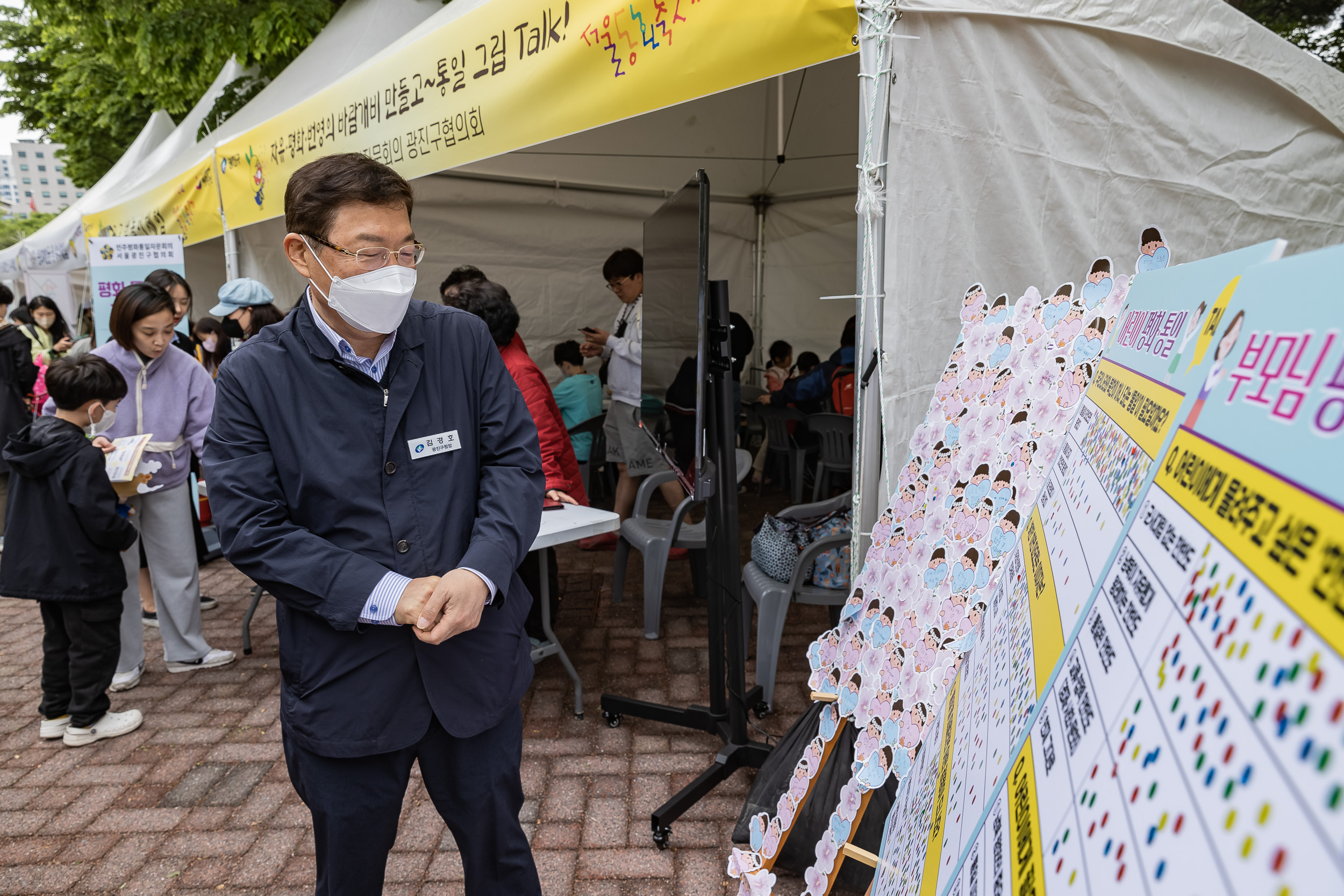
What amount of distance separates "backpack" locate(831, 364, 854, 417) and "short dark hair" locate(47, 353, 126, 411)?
4.22 m

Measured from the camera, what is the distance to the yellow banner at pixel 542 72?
79.0 inches

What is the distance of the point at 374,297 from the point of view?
1.46 metres

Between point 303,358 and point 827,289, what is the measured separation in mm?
6398

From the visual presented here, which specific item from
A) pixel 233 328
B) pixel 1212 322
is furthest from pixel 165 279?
pixel 1212 322

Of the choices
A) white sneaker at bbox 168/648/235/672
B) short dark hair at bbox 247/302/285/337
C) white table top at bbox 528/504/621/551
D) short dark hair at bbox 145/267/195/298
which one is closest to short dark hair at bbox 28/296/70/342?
short dark hair at bbox 247/302/285/337

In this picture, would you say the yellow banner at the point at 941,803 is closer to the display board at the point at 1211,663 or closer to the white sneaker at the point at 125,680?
the display board at the point at 1211,663

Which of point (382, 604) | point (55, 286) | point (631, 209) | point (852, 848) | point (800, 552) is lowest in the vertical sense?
point (852, 848)

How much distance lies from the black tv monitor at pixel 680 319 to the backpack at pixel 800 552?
19.3 inches

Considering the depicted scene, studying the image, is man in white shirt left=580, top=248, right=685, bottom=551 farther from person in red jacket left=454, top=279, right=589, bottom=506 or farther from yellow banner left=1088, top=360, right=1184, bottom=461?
yellow banner left=1088, top=360, right=1184, bottom=461

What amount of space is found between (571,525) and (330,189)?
67.5 inches

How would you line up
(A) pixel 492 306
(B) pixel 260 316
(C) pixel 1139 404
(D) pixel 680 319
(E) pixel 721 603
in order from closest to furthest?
(C) pixel 1139 404, (D) pixel 680 319, (E) pixel 721 603, (A) pixel 492 306, (B) pixel 260 316

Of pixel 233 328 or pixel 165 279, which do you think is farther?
pixel 233 328

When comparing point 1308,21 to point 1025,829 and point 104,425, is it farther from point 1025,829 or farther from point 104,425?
point 104,425

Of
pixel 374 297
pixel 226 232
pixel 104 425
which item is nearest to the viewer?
pixel 374 297
